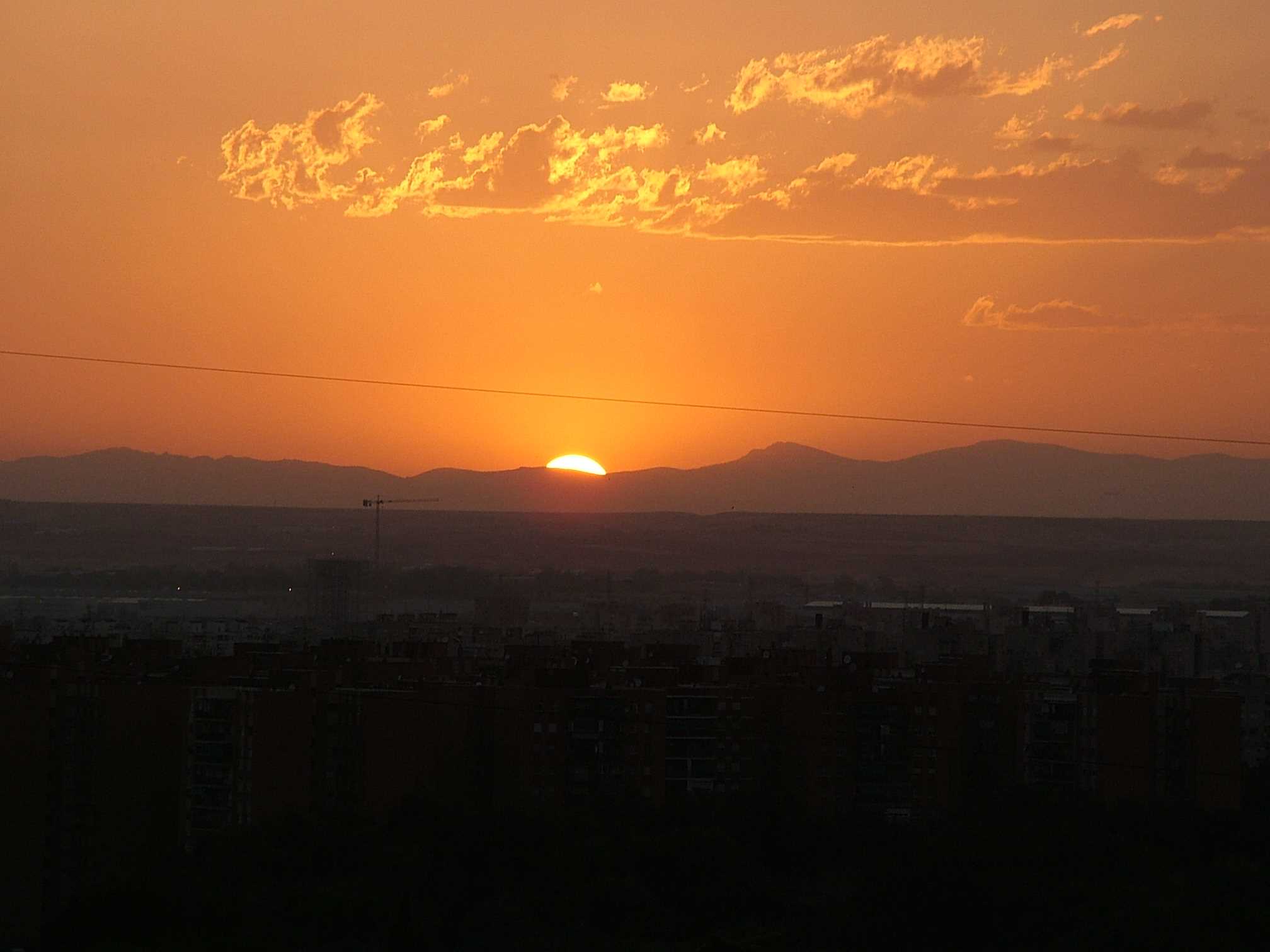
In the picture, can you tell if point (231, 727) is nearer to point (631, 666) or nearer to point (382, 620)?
point (631, 666)

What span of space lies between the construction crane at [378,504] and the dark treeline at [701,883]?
247 feet

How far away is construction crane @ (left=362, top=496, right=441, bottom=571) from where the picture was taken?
334 ft

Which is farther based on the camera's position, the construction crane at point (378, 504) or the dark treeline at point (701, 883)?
the construction crane at point (378, 504)

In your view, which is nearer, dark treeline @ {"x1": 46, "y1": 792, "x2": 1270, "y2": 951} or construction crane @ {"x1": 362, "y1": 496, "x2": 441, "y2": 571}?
dark treeline @ {"x1": 46, "y1": 792, "x2": 1270, "y2": 951}

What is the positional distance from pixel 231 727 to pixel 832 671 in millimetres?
8786

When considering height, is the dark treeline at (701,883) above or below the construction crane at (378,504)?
below

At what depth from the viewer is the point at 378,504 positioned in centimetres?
11188

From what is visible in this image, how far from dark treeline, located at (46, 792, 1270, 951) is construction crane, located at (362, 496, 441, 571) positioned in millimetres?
75336

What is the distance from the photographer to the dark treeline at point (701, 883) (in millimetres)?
A: 13797

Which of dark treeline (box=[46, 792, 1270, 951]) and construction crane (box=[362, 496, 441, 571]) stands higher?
construction crane (box=[362, 496, 441, 571])

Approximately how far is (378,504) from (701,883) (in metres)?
96.9

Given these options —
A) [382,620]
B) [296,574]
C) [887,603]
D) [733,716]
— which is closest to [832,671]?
[733,716]

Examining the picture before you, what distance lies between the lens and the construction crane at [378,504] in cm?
10175

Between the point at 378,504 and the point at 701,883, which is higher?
the point at 378,504
